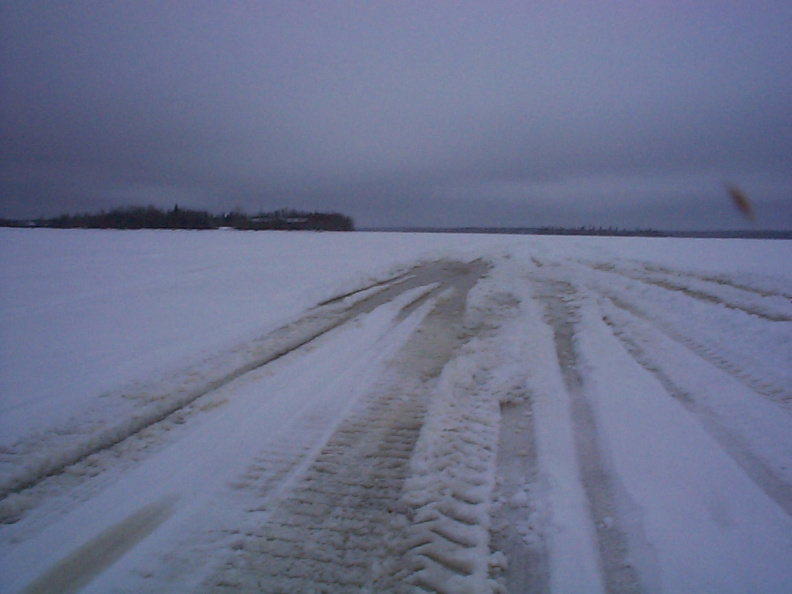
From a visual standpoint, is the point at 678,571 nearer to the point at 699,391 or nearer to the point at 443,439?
the point at 443,439

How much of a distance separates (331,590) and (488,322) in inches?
179

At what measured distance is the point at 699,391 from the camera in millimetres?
3674

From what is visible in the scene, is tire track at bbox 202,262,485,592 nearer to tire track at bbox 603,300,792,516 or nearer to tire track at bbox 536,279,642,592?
tire track at bbox 536,279,642,592

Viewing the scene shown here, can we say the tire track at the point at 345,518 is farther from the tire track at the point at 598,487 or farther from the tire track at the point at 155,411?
the tire track at the point at 155,411

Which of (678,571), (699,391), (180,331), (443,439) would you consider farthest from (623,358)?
(180,331)

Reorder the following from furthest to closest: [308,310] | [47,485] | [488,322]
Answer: [308,310]
[488,322]
[47,485]

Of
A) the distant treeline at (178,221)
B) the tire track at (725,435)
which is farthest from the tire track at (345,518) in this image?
the distant treeline at (178,221)

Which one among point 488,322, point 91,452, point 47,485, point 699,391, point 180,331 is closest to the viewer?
point 47,485

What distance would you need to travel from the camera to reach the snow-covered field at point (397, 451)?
199 cm

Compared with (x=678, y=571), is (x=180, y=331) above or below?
above

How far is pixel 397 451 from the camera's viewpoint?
290 centimetres

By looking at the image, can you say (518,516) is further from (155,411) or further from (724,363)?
(724,363)

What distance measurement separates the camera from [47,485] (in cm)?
255

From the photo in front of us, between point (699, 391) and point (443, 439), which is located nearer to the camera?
point (443, 439)
